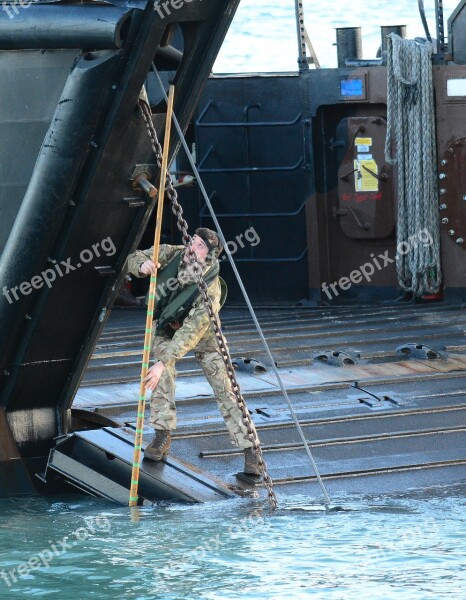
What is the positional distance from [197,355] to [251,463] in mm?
675

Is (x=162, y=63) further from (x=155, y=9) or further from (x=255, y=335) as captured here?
(x=255, y=335)

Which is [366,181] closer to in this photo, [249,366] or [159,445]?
[249,366]

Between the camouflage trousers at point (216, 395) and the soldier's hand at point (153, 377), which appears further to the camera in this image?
the camouflage trousers at point (216, 395)

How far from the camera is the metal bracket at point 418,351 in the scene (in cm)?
1005

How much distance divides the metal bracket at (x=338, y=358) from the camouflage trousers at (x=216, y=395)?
8.93ft

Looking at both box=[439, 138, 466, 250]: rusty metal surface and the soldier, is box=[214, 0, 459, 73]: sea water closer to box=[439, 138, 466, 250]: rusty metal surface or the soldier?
box=[439, 138, 466, 250]: rusty metal surface

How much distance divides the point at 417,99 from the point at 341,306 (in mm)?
2141

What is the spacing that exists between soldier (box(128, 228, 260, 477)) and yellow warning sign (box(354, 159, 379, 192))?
18.2ft

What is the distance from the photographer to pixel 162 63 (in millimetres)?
7285

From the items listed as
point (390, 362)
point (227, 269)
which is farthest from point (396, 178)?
point (390, 362)

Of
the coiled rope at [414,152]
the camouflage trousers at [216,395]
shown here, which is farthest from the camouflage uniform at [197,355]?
the coiled rope at [414,152]

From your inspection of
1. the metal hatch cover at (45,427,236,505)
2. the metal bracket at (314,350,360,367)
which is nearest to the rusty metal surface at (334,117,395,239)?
the metal bracket at (314,350,360,367)

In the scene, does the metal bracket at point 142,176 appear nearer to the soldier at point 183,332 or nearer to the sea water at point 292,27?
the soldier at point 183,332

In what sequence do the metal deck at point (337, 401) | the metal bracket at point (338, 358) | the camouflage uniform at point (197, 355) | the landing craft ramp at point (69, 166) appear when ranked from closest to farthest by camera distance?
the landing craft ramp at point (69, 166) → the camouflage uniform at point (197, 355) → the metal deck at point (337, 401) → the metal bracket at point (338, 358)
